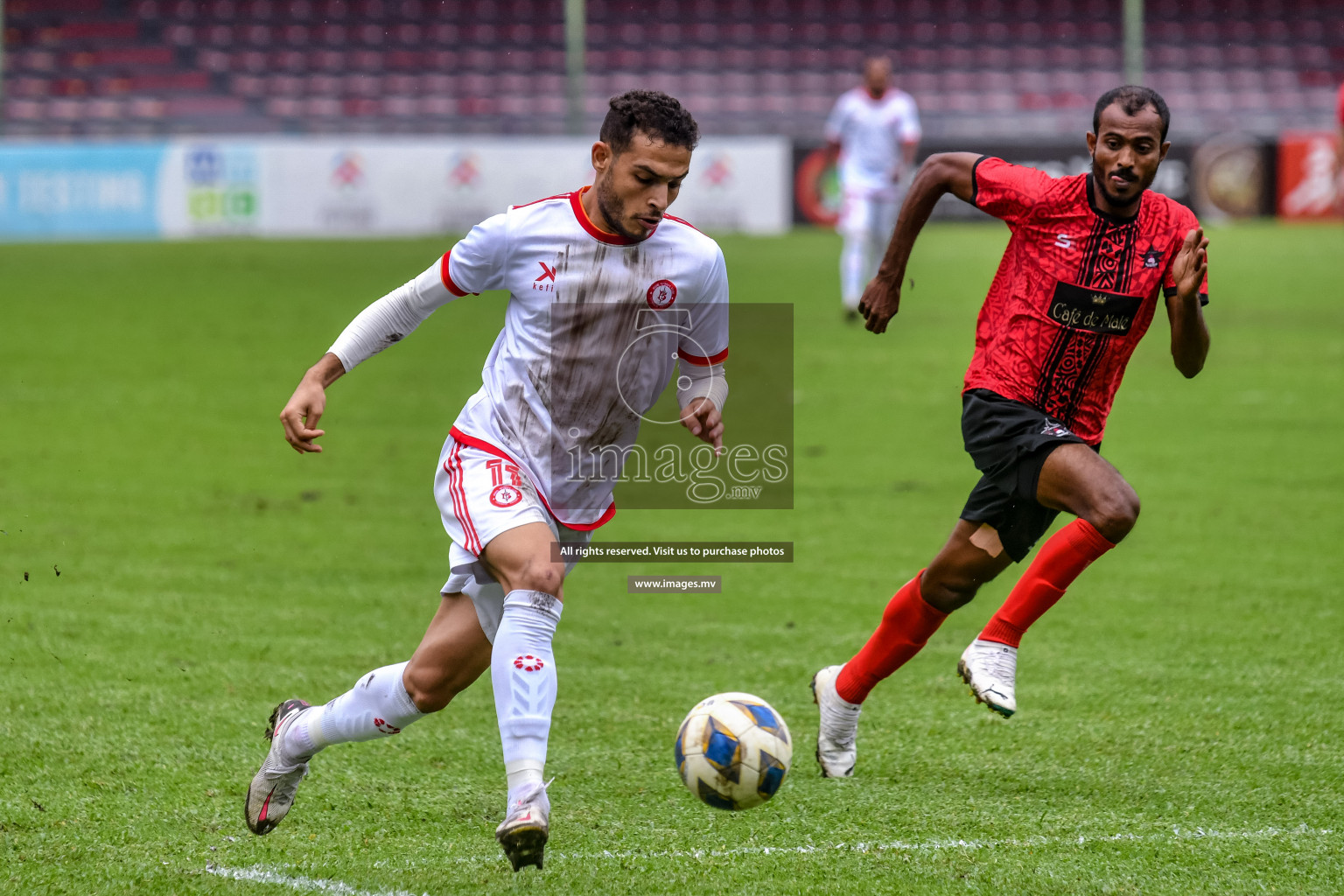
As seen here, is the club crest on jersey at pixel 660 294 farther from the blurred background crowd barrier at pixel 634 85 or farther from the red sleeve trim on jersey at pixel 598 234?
the blurred background crowd barrier at pixel 634 85

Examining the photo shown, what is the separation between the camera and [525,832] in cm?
322

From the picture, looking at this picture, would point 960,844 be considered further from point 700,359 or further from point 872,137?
point 872,137

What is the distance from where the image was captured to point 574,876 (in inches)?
146

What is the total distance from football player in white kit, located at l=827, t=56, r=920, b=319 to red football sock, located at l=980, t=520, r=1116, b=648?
995 cm

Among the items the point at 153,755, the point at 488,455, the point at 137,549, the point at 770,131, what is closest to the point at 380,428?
the point at 137,549

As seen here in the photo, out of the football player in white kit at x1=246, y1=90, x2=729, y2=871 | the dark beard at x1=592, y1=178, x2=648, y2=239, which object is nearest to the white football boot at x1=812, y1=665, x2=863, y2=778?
the football player in white kit at x1=246, y1=90, x2=729, y2=871

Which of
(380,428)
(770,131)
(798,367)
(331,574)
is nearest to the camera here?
(331,574)

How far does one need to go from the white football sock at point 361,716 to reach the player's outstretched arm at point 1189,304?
2.28 m

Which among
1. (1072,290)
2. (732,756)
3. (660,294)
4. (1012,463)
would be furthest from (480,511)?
(1072,290)

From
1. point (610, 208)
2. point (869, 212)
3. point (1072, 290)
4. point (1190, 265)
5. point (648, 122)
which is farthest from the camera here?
point (869, 212)

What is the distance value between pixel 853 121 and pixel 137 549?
374 inches

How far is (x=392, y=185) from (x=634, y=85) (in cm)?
772

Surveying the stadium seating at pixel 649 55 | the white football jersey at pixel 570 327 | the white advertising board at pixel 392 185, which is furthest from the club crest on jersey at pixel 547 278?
the stadium seating at pixel 649 55

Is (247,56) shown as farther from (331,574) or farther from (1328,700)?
(1328,700)
